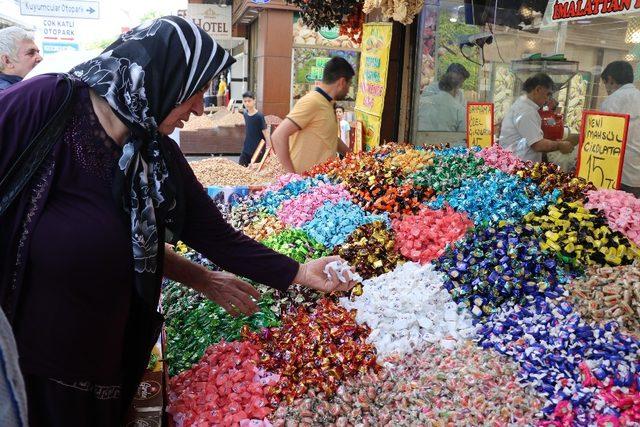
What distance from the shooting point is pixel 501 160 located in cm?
296

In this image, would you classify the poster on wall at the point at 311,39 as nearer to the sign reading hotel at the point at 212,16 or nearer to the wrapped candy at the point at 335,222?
the sign reading hotel at the point at 212,16

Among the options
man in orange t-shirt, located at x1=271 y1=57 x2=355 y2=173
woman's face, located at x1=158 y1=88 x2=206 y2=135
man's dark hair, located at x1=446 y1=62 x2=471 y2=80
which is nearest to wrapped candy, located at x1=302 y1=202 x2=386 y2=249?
woman's face, located at x1=158 y1=88 x2=206 y2=135

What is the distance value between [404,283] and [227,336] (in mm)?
662

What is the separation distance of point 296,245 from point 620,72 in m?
3.32

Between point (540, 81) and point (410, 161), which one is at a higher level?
point (540, 81)

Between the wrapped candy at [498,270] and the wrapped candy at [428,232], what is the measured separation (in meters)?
0.12

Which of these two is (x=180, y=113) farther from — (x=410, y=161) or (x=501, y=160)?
(x=501, y=160)

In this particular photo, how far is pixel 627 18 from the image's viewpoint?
4031 millimetres

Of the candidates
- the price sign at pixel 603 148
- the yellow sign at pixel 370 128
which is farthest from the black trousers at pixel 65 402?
the yellow sign at pixel 370 128

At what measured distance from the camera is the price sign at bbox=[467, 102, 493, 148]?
4.07 meters

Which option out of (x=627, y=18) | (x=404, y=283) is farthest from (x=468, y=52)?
(x=404, y=283)

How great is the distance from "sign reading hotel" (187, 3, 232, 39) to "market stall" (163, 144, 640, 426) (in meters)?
11.7

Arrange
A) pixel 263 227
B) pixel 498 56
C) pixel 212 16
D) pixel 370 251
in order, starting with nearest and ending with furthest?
pixel 370 251 < pixel 263 227 < pixel 498 56 < pixel 212 16

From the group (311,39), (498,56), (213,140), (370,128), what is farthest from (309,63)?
(370,128)
